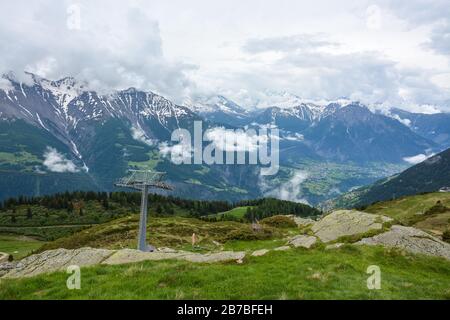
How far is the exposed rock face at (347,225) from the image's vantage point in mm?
51156

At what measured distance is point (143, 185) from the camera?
61531 mm

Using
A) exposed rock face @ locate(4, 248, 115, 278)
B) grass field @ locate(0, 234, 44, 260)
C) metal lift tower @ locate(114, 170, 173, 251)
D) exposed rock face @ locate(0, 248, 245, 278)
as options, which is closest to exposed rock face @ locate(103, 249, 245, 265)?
exposed rock face @ locate(0, 248, 245, 278)

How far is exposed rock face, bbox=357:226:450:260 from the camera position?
40.5 m

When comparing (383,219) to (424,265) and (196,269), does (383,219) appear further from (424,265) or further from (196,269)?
(196,269)

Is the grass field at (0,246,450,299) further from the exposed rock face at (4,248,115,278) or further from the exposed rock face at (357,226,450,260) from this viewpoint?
the exposed rock face at (357,226,450,260)

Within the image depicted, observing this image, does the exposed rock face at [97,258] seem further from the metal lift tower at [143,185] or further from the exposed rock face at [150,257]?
the metal lift tower at [143,185]

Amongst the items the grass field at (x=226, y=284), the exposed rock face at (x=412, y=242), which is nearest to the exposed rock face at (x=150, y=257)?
the grass field at (x=226, y=284)

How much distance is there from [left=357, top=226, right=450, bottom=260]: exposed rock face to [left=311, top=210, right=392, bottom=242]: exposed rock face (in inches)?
154

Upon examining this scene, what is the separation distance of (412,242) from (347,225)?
13220 millimetres

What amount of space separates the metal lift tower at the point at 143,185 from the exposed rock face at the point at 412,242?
30489mm
